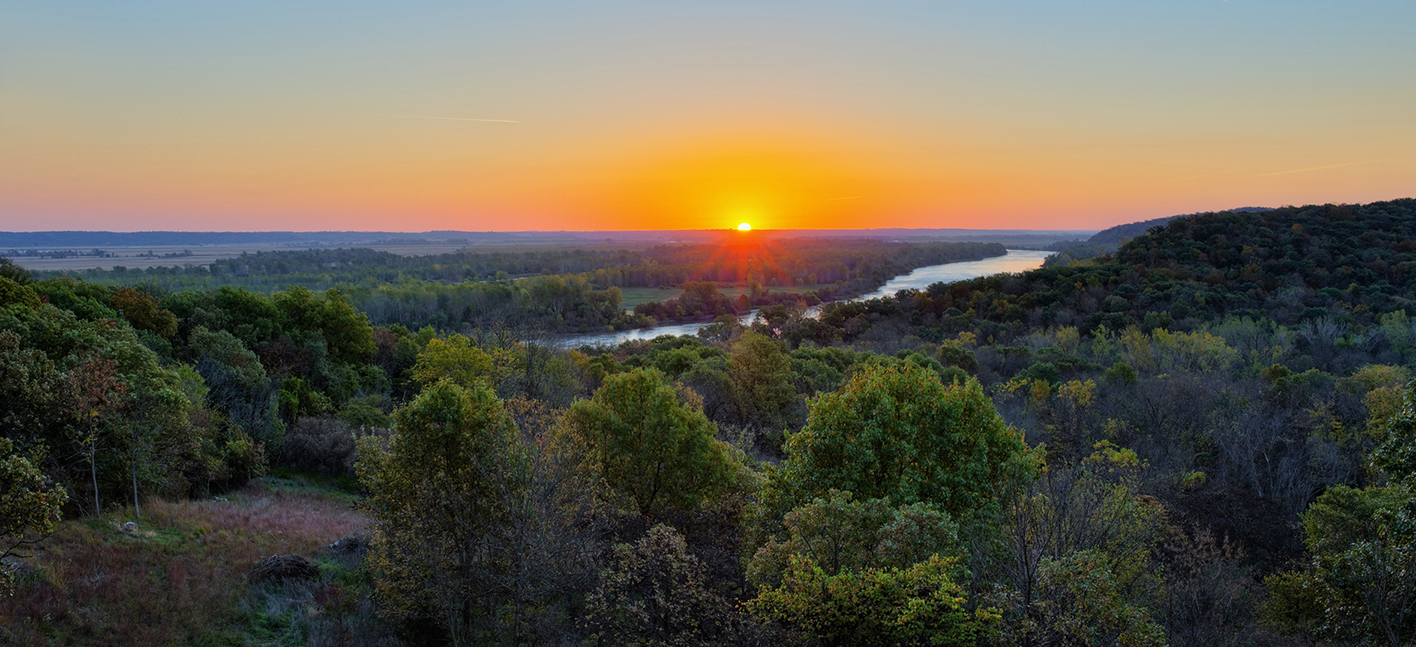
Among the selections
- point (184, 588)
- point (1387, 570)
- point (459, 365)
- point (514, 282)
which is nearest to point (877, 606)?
point (1387, 570)

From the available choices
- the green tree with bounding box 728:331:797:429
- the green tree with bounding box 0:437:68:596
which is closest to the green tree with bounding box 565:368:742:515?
the green tree with bounding box 0:437:68:596

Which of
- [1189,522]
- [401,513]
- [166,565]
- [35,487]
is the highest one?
[35,487]

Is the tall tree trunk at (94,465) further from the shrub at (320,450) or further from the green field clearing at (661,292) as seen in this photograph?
the green field clearing at (661,292)

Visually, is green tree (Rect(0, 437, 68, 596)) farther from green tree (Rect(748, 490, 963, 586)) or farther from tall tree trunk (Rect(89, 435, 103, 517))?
green tree (Rect(748, 490, 963, 586))

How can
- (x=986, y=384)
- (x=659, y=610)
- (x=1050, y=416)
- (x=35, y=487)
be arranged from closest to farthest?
(x=35, y=487)
(x=659, y=610)
(x=1050, y=416)
(x=986, y=384)

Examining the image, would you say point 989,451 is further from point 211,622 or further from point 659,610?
point 211,622

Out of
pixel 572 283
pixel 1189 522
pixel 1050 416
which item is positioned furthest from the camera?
pixel 572 283

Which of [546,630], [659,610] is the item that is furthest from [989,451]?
[546,630]

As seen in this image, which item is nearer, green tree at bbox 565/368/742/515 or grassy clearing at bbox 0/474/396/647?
grassy clearing at bbox 0/474/396/647
